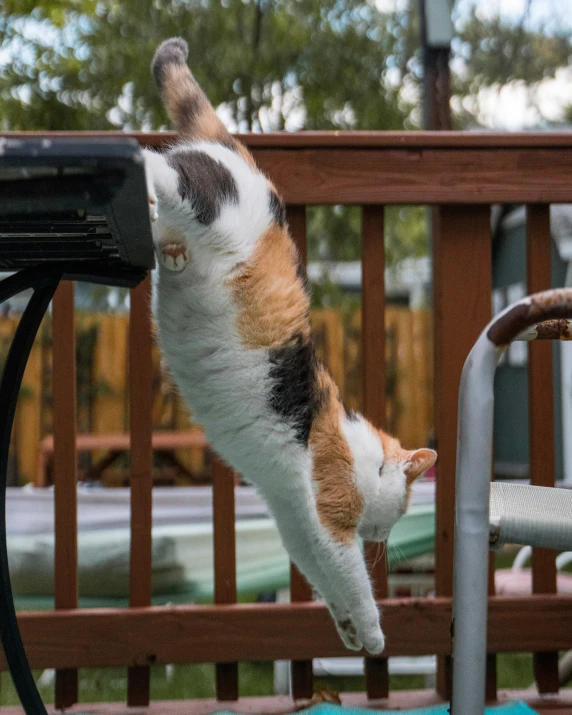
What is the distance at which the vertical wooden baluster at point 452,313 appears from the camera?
1.76 meters

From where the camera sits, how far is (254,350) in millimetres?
1266

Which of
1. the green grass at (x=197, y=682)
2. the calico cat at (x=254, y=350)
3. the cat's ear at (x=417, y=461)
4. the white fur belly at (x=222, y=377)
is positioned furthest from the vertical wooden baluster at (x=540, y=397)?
the green grass at (x=197, y=682)

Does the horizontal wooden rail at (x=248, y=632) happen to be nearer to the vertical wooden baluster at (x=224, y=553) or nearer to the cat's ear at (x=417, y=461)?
the vertical wooden baluster at (x=224, y=553)

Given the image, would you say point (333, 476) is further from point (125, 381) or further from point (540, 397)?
point (125, 381)

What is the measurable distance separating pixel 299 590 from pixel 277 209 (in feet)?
2.83

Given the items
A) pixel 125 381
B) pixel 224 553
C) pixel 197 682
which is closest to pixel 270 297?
pixel 224 553

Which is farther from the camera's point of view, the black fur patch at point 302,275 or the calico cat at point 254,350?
the black fur patch at point 302,275

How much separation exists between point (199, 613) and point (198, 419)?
1.97ft

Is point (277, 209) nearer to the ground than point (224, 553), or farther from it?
farther from it

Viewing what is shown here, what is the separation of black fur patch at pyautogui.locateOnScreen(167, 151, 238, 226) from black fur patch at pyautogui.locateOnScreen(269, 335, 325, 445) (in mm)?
247

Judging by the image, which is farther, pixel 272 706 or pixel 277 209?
pixel 272 706

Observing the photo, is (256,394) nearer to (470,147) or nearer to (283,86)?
(470,147)

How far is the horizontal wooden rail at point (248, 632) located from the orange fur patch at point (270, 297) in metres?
0.71

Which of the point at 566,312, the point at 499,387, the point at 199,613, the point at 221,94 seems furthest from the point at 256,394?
the point at 499,387
